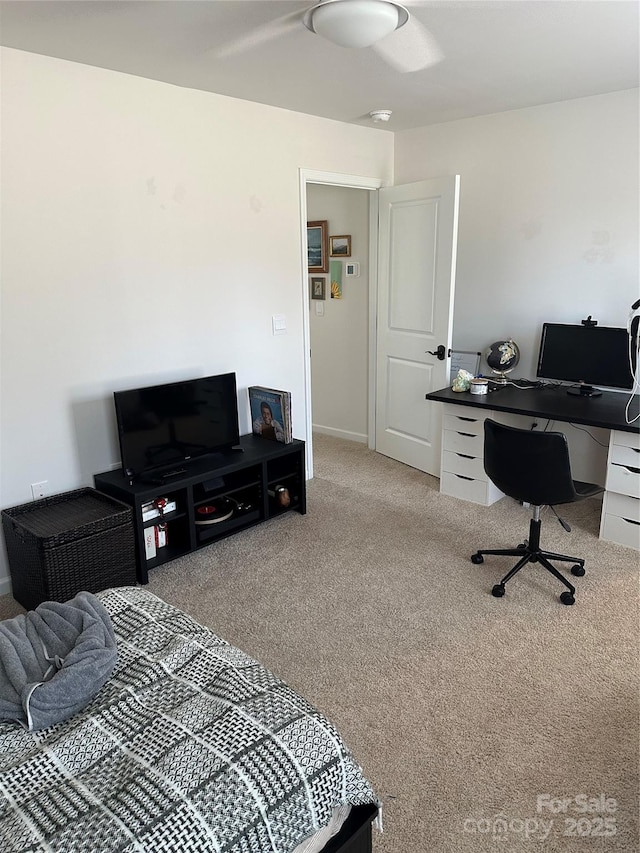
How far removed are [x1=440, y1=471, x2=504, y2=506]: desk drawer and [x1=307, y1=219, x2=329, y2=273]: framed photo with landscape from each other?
87.3 inches

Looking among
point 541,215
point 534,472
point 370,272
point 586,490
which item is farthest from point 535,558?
point 370,272

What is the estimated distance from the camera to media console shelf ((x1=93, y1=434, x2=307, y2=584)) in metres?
3.14

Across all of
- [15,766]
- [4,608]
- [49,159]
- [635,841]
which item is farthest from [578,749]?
[49,159]

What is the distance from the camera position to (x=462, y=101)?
12.1 feet

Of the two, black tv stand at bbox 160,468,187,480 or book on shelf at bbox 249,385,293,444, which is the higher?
book on shelf at bbox 249,385,293,444

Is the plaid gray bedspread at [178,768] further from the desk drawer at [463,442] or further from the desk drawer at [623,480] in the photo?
the desk drawer at [463,442]

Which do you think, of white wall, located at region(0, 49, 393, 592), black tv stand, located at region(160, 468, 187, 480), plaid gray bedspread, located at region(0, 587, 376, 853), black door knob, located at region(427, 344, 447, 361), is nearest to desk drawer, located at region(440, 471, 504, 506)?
black door knob, located at region(427, 344, 447, 361)

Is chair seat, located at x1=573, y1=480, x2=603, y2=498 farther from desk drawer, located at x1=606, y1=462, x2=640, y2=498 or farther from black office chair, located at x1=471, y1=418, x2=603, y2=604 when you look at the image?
desk drawer, located at x1=606, y1=462, x2=640, y2=498

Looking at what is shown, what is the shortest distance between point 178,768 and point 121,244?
2647 millimetres

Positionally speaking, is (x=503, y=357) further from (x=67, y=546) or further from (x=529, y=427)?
(x=67, y=546)

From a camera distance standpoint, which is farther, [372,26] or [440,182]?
[440,182]

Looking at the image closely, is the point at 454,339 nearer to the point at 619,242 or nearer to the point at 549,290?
the point at 549,290

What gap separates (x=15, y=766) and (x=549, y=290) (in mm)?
3926

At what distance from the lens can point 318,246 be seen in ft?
17.3
